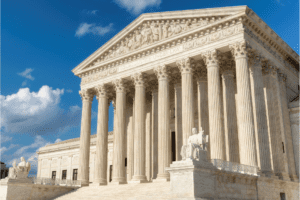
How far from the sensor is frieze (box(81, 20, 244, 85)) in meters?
29.2

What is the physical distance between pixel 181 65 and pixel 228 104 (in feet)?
18.7

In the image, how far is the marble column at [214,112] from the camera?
27.5 metres

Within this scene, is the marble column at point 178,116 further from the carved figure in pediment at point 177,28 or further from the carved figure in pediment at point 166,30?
the carved figure in pediment at point 177,28

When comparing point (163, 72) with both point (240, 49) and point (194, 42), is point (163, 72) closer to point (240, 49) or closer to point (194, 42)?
point (194, 42)

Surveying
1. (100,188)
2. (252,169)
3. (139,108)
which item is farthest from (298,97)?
(100,188)

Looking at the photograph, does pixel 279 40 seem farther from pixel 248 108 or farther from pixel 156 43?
pixel 156 43

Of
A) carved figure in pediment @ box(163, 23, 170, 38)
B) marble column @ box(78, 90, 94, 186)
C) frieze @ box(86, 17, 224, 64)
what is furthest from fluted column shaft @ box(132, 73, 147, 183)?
marble column @ box(78, 90, 94, 186)

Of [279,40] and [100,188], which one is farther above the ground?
[279,40]

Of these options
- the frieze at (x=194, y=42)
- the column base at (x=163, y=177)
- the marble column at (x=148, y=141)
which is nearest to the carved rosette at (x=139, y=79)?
the frieze at (x=194, y=42)

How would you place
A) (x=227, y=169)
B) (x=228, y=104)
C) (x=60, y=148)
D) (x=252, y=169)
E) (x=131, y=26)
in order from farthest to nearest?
(x=60, y=148) < (x=131, y=26) < (x=228, y=104) < (x=252, y=169) < (x=227, y=169)

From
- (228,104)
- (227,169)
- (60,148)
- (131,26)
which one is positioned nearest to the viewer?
(227,169)

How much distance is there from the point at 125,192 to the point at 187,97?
1006 centimetres

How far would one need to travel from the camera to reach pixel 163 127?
105 feet

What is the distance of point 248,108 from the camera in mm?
26938
